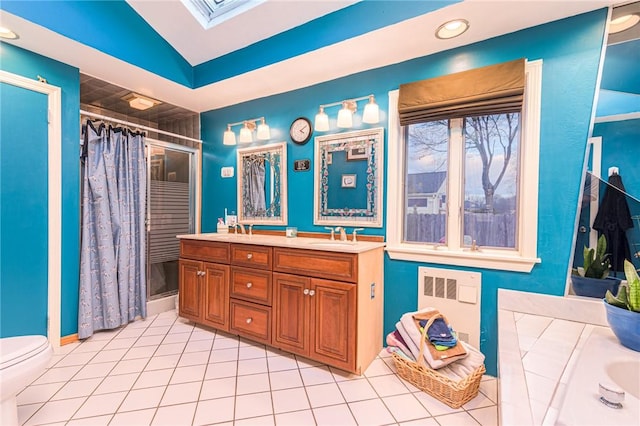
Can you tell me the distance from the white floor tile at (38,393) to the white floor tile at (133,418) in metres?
0.55

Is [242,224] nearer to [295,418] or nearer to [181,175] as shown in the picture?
[181,175]

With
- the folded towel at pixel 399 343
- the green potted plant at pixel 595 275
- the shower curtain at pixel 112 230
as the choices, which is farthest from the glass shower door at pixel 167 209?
the green potted plant at pixel 595 275

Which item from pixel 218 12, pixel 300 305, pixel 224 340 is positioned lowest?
pixel 224 340

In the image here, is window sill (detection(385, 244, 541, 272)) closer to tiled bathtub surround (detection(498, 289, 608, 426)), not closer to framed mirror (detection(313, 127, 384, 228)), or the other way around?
tiled bathtub surround (detection(498, 289, 608, 426))

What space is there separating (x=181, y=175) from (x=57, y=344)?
1.94 metres

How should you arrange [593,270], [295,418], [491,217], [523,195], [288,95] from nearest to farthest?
[295,418] < [593,270] < [523,195] < [491,217] < [288,95]

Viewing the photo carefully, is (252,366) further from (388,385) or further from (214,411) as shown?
(388,385)

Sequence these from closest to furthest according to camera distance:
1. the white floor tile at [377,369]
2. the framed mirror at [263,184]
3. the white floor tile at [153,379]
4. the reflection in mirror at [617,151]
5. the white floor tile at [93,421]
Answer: the white floor tile at [93,421] → the reflection in mirror at [617,151] → the white floor tile at [153,379] → the white floor tile at [377,369] → the framed mirror at [263,184]

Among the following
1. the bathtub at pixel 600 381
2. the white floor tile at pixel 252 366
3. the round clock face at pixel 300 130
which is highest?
the round clock face at pixel 300 130

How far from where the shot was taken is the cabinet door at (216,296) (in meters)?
2.48

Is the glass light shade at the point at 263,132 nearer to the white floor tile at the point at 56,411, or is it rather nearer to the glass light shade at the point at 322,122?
the glass light shade at the point at 322,122

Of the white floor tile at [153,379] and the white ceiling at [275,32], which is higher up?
the white ceiling at [275,32]

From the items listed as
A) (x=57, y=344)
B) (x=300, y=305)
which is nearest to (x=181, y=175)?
(x=57, y=344)

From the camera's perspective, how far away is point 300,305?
2088 millimetres
